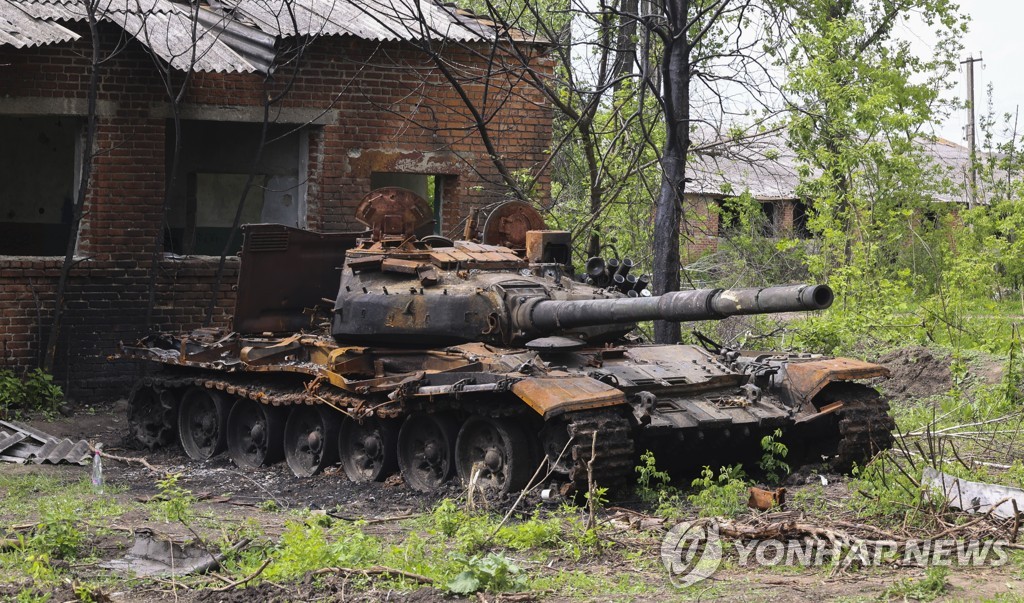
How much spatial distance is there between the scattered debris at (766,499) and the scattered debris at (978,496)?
954 mm

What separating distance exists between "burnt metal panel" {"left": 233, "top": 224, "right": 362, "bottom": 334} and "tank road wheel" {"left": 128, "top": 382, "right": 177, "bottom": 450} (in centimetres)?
125

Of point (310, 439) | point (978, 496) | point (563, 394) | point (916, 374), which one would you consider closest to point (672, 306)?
→ point (563, 394)

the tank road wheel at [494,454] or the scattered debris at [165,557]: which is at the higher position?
the tank road wheel at [494,454]

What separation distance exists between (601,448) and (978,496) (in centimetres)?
243

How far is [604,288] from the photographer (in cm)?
1134

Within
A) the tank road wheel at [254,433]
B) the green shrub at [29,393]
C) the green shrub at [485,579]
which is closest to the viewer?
the green shrub at [485,579]

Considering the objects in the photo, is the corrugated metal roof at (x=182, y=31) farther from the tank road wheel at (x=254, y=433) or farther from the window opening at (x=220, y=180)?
the tank road wheel at (x=254, y=433)

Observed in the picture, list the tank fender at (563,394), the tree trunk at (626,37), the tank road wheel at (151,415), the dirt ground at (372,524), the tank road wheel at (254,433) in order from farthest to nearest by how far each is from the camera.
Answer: the tree trunk at (626,37), the tank road wheel at (151,415), the tank road wheel at (254,433), the tank fender at (563,394), the dirt ground at (372,524)

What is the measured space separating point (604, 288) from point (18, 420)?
629 cm

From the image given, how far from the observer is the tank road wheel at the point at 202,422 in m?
12.3

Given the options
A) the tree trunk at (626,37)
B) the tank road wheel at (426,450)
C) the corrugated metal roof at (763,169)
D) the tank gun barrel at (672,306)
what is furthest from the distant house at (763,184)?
the tank road wheel at (426,450)

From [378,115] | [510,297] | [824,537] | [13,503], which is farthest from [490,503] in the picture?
[378,115]

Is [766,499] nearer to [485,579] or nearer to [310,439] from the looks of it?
[485,579]

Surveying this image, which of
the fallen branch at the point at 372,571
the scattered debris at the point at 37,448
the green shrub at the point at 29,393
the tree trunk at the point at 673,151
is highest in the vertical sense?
the tree trunk at the point at 673,151
